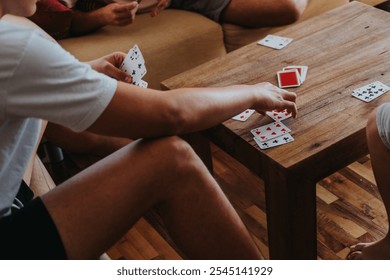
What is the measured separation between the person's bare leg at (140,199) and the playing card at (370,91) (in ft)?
2.25

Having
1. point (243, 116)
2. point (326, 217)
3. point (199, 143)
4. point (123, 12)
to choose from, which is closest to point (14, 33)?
point (243, 116)

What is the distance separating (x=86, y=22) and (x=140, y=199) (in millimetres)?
1639

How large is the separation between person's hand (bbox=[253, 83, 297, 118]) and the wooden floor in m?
0.57

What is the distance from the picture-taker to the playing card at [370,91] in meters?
2.03

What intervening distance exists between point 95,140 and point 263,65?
2.31 ft

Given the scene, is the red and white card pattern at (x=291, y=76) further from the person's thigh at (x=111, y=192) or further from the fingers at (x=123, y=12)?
the fingers at (x=123, y=12)

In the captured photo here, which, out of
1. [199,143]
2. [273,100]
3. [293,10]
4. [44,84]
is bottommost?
[199,143]

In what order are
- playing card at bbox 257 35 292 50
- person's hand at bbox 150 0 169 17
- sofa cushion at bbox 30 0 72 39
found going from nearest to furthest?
playing card at bbox 257 35 292 50
sofa cushion at bbox 30 0 72 39
person's hand at bbox 150 0 169 17

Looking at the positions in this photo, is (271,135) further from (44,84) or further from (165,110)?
(44,84)

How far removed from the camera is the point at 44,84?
1377 mm

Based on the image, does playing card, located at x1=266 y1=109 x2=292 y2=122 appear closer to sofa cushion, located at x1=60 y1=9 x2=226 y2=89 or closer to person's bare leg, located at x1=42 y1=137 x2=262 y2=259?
person's bare leg, located at x1=42 y1=137 x2=262 y2=259

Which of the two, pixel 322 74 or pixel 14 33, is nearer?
pixel 14 33

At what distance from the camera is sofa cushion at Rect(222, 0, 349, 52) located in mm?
3076

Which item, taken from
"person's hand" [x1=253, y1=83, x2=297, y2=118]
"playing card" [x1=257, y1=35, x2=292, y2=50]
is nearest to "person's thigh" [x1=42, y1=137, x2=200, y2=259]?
"person's hand" [x1=253, y1=83, x2=297, y2=118]
